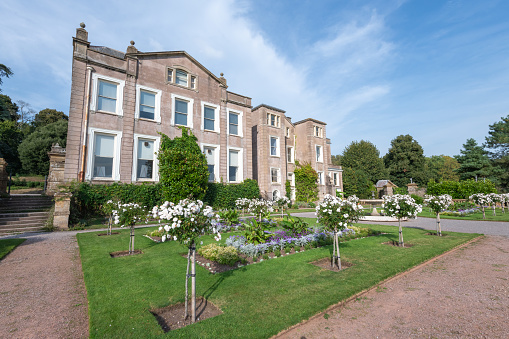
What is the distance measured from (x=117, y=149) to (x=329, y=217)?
16.4 metres

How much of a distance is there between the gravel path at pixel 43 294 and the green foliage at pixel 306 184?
972 inches

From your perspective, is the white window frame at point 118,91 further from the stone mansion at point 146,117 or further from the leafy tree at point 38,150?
the leafy tree at point 38,150

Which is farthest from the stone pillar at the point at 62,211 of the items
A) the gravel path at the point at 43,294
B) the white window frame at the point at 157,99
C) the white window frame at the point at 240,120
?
the white window frame at the point at 240,120

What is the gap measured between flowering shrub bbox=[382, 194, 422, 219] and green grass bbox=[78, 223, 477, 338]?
133 cm

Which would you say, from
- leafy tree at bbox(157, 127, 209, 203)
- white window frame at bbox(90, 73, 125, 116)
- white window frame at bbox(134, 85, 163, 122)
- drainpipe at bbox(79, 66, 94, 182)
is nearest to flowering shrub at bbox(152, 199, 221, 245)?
leafy tree at bbox(157, 127, 209, 203)

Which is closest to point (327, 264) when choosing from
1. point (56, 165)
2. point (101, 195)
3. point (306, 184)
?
point (101, 195)

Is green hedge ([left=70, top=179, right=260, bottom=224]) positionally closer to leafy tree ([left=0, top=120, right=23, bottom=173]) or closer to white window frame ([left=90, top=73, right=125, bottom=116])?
white window frame ([left=90, top=73, right=125, bottom=116])

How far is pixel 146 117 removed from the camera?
18.5 meters

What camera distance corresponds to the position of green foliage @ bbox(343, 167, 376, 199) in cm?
4172

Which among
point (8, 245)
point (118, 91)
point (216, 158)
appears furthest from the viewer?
point (216, 158)

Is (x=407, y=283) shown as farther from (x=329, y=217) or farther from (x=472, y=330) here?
(x=329, y=217)

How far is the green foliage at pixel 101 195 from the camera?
45.7 ft

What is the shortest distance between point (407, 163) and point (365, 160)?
A: 28.9ft

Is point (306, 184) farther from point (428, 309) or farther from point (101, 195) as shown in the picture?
point (428, 309)
